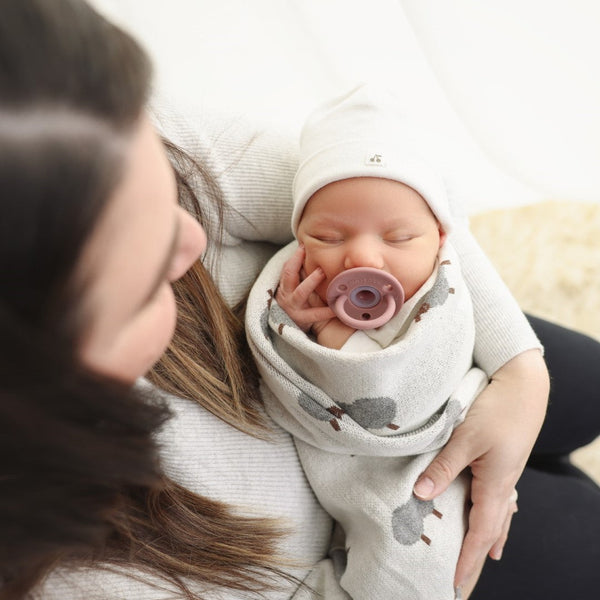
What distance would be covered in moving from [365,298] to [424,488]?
27 centimetres

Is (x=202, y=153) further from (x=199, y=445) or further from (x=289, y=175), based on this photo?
(x=199, y=445)

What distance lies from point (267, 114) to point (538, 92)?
761mm

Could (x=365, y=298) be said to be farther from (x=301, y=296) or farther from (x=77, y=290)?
(x=77, y=290)

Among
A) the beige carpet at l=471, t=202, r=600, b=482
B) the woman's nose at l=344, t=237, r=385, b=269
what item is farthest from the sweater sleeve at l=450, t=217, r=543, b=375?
the beige carpet at l=471, t=202, r=600, b=482

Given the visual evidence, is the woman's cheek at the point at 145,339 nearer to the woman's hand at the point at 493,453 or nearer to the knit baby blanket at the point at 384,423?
the knit baby blanket at the point at 384,423

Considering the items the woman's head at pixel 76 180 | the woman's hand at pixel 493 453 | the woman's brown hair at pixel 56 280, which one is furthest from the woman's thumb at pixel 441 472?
the woman's head at pixel 76 180

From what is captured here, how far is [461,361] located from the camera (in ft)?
2.78

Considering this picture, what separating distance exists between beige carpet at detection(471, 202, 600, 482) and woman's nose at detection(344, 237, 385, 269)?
0.96 metres

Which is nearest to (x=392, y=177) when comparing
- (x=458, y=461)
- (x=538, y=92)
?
(x=458, y=461)

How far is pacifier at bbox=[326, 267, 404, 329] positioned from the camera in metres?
0.79

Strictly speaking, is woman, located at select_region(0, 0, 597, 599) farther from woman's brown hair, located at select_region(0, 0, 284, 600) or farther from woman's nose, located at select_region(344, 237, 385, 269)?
woman's nose, located at select_region(344, 237, 385, 269)

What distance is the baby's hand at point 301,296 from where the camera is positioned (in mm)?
826

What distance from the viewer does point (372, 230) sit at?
2.70 ft

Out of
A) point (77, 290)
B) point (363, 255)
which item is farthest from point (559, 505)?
point (77, 290)
